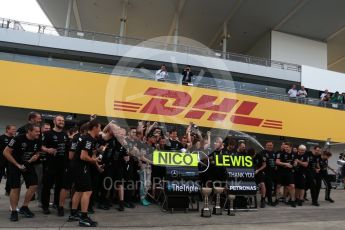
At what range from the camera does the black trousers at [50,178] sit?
7.19 metres

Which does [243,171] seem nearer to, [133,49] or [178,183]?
[178,183]

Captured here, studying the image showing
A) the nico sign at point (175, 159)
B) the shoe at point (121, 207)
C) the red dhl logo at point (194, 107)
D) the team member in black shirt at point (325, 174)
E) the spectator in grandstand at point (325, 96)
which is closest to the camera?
the shoe at point (121, 207)

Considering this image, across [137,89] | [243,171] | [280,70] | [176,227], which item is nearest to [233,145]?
[243,171]

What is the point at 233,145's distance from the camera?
10.0 m

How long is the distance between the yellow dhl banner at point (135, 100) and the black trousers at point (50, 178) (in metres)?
8.43

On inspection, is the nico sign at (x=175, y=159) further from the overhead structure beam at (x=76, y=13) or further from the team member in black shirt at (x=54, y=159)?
the overhead structure beam at (x=76, y=13)

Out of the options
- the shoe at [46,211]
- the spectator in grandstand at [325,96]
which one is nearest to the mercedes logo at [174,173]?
the shoe at [46,211]

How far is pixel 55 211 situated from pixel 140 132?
2957 millimetres

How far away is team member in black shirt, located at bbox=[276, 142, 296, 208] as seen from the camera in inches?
392

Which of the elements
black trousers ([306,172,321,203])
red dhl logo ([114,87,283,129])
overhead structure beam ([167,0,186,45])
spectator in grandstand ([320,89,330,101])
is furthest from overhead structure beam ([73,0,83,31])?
black trousers ([306,172,321,203])

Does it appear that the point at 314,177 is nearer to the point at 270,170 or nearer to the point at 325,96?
the point at 270,170

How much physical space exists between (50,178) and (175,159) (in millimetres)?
2924

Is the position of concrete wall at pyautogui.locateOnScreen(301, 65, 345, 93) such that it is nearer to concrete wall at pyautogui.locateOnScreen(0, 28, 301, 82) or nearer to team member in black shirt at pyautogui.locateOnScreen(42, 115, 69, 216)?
concrete wall at pyautogui.locateOnScreen(0, 28, 301, 82)

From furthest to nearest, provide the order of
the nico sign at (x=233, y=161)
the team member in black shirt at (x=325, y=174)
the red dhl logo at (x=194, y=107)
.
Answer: the red dhl logo at (x=194, y=107) < the team member in black shirt at (x=325, y=174) < the nico sign at (x=233, y=161)
